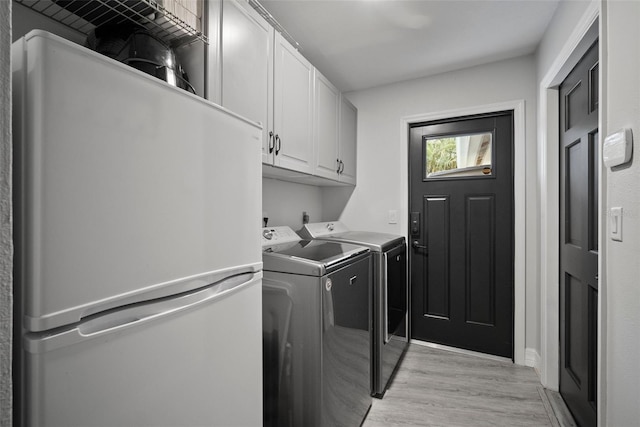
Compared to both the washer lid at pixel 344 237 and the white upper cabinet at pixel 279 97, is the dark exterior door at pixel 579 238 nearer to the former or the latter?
the washer lid at pixel 344 237

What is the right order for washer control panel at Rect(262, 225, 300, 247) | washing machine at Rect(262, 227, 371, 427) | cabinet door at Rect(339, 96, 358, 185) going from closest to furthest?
washing machine at Rect(262, 227, 371, 427), washer control panel at Rect(262, 225, 300, 247), cabinet door at Rect(339, 96, 358, 185)

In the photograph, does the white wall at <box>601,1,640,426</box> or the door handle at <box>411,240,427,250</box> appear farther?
the door handle at <box>411,240,427,250</box>

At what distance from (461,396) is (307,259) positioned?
59.0 inches

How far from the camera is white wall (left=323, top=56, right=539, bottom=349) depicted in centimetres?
234

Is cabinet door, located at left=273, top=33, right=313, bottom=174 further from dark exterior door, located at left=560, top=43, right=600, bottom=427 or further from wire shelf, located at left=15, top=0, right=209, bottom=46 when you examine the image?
dark exterior door, located at left=560, top=43, right=600, bottom=427

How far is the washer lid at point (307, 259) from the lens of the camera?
53.3 inches

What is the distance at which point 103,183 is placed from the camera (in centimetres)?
59

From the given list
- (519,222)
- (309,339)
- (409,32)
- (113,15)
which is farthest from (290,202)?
(519,222)

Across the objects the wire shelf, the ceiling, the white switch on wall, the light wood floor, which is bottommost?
the light wood floor

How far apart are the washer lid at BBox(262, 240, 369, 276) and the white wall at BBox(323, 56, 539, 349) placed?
1.23m

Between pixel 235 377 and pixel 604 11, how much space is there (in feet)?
6.14

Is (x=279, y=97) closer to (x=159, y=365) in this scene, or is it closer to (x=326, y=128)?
(x=326, y=128)

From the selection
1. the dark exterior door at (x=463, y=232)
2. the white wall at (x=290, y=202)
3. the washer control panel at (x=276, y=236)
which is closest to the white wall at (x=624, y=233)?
the dark exterior door at (x=463, y=232)

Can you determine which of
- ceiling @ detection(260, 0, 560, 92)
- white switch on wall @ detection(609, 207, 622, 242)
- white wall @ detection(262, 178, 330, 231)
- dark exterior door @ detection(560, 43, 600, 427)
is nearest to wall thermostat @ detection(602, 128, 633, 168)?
white switch on wall @ detection(609, 207, 622, 242)
